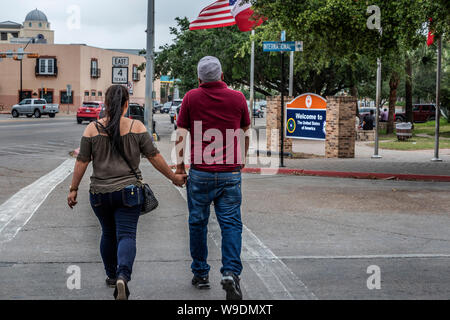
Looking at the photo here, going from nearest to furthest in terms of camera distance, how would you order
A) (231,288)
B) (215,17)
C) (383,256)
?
1. (231,288)
2. (383,256)
3. (215,17)

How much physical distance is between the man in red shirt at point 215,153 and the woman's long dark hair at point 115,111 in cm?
54

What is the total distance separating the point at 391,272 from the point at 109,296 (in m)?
2.64

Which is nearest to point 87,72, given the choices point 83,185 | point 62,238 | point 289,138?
point 289,138

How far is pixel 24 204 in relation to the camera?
10.6 m

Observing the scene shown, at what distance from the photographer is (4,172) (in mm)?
15570

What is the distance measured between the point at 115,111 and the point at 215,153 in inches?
34.7

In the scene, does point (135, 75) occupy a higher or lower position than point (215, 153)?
higher

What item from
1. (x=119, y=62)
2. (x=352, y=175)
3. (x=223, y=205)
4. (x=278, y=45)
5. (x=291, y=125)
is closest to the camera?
(x=223, y=205)

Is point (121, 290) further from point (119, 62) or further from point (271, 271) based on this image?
point (119, 62)

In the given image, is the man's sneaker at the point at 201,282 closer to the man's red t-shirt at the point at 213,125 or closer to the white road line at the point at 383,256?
the man's red t-shirt at the point at 213,125

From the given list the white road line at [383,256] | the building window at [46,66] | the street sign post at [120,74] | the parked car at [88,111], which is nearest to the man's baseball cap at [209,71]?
the white road line at [383,256]

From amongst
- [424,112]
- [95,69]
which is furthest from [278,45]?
[95,69]

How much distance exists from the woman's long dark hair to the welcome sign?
592 inches
